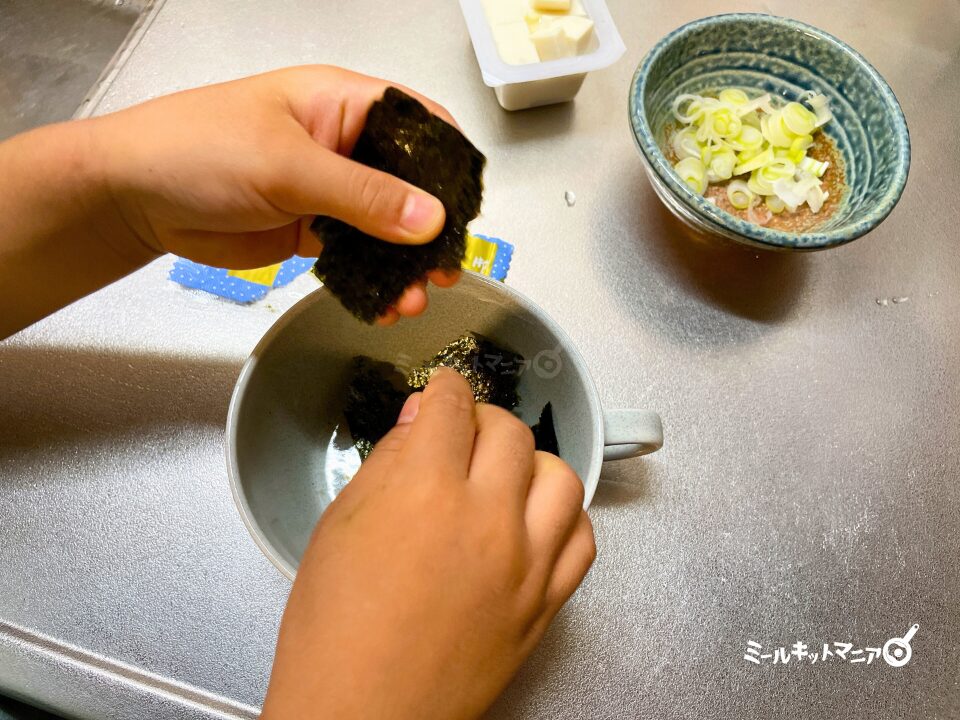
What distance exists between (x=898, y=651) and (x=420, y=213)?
0.65 metres

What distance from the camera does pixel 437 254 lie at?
0.49 m

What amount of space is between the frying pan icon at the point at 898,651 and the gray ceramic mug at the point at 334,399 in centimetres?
36

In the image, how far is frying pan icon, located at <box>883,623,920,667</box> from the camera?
2.01ft

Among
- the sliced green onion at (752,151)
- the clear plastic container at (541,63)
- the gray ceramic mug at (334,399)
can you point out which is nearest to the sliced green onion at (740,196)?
the sliced green onion at (752,151)

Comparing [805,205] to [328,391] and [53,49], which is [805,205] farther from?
[53,49]

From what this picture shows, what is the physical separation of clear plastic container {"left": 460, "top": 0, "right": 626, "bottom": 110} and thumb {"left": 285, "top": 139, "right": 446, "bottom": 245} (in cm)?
36

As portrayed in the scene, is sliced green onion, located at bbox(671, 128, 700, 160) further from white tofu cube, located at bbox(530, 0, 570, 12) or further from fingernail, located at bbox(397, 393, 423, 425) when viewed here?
fingernail, located at bbox(397, 393, 423, 425)

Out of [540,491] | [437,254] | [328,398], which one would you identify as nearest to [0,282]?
[328,398]

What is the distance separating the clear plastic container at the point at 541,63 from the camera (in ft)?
2.45

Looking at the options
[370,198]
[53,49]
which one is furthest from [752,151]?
[53,49]

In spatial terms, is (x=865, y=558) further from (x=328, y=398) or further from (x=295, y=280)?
(x=295, y=280)

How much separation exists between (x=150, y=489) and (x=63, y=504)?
92 millimetres

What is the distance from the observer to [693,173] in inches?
28.4

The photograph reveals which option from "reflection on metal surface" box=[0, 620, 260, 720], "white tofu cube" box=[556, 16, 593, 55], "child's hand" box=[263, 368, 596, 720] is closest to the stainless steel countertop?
"reflection on metal surface" box=[0, 620, 260, 720]
